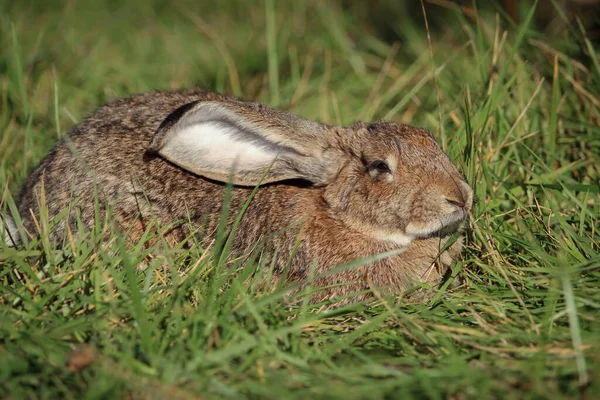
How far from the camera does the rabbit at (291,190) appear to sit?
3.87 metres

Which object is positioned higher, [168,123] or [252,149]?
[168,123]

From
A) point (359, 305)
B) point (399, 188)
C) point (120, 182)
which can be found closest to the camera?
point (359, 305)

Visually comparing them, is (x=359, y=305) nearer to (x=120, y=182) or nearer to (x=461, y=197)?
(x=461, y=197)

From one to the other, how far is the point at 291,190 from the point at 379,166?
1.72 feet

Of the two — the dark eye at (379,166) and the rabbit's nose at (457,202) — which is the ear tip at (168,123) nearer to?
the dark eye at (379,166)

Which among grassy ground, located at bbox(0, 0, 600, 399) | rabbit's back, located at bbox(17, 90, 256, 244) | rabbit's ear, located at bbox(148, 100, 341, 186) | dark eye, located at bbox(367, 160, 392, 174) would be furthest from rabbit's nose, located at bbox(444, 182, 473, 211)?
rabbit's back, located at bbox(17, 90, 256, 244)

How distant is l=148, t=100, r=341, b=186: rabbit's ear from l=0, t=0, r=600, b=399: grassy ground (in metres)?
0.54

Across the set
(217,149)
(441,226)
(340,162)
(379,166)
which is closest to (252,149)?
→ (217,149)

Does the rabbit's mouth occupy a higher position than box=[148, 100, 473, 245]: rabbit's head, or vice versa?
box=[148, 100, 473, 245]: rabbit's head

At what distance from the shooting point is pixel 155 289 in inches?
130

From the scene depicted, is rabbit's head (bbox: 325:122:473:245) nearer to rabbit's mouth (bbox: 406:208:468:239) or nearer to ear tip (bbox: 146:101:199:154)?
rabbit's mouth (bbox: 406:208:468:239)

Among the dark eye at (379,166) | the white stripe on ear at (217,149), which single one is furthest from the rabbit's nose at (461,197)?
the white stripe on ear at (217,149)

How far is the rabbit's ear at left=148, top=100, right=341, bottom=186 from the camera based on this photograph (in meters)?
3.97

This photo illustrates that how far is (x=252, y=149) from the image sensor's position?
4082mm
